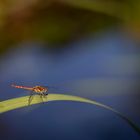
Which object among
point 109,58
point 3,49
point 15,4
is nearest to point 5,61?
point 3,49

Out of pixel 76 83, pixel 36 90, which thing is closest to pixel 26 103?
pixel 36 90

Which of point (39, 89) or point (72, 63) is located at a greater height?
point (72, 63)

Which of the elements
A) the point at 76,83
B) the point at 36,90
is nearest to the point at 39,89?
the point at 36,90

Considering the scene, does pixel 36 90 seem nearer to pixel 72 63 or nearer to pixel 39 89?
pixel 39 89

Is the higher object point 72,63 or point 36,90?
point 72,63

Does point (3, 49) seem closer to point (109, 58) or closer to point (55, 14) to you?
point (55, 14)

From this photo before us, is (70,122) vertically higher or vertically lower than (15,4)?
lower

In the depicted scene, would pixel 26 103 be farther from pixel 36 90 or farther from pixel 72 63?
pixel 72 63

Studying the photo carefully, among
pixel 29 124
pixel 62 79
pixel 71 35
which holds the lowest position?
pixel 29 124
